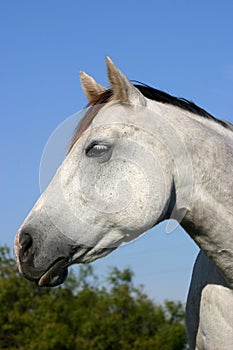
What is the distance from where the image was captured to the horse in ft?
11.6

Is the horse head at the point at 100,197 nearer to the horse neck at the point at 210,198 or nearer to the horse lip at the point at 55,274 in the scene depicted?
the horse lip at the point at 55,274

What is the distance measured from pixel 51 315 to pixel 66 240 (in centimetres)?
1713

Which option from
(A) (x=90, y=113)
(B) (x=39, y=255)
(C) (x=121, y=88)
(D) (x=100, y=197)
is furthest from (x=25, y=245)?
(C) (x=121, y=88)

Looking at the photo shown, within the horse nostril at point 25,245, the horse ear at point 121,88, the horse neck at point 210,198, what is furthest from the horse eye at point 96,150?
the horse nostril at point 25,245

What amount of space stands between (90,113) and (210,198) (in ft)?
2.87

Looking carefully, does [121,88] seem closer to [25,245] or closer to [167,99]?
[167,99]

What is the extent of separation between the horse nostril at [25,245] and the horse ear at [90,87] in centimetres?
105

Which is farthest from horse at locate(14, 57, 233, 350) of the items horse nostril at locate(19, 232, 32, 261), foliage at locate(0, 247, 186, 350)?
foliage at locate(0, 247, 186, 350)

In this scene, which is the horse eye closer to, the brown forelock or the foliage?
the brown forelock

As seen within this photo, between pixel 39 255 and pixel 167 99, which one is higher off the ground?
pixel 167 99

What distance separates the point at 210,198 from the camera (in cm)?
369

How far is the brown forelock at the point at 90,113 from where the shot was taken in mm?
3762

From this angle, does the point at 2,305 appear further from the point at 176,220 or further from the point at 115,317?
the point at 176,220

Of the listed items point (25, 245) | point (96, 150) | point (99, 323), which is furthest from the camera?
point (99, 323)
